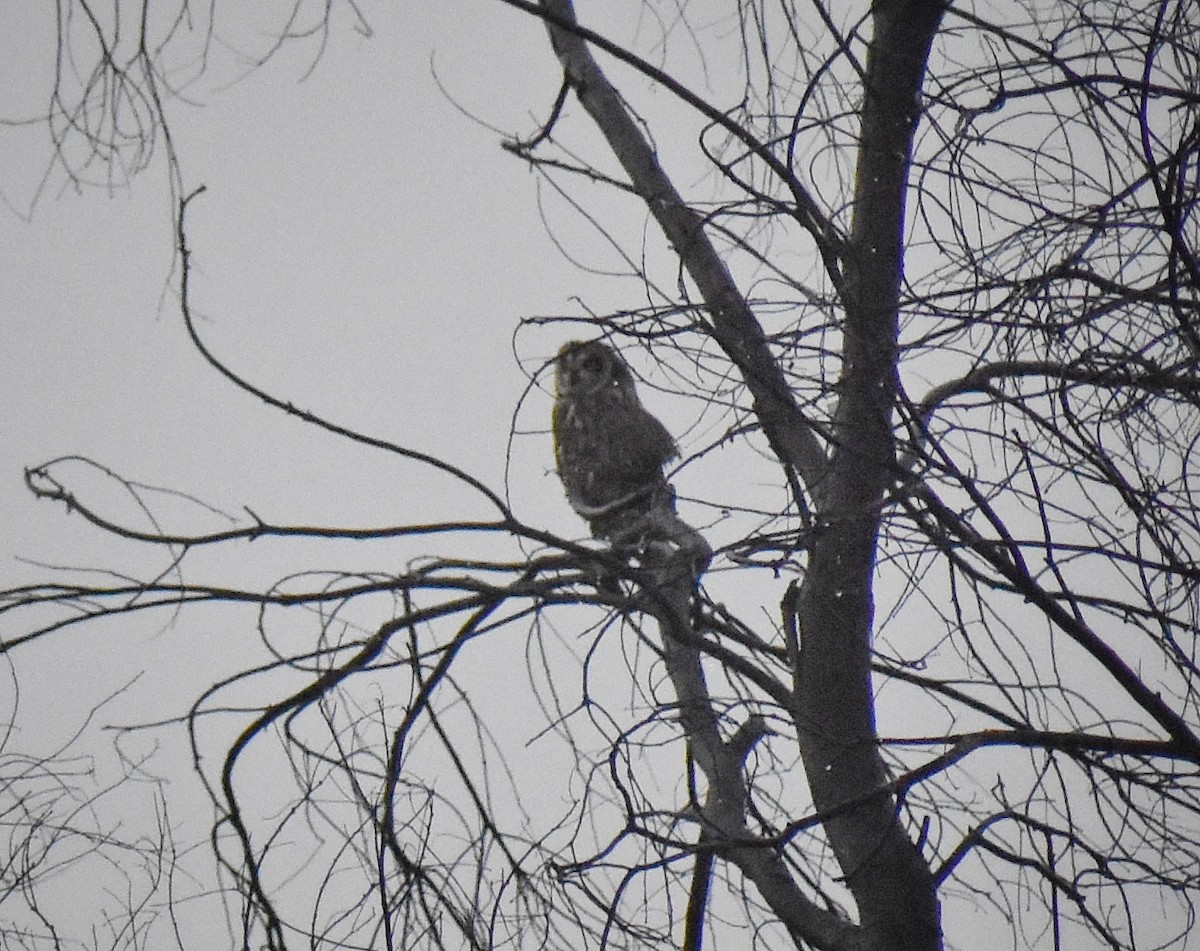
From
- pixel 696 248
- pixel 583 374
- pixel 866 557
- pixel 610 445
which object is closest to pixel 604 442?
pixel 610 445

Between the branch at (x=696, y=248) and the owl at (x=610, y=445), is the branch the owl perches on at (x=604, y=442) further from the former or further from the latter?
the branch at (x=696, y=248)

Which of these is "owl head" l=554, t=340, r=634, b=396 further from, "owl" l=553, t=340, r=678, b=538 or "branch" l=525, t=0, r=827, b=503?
"branch" l=525, t=0, r=827, b=503

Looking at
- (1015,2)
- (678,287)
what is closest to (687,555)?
(678,287)

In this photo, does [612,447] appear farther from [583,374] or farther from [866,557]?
[866,557]

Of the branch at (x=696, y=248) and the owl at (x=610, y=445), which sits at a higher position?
the owl at (x=610, y=445)

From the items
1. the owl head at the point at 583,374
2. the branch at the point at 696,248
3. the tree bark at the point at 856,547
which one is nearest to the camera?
the branch at the point at 696,248

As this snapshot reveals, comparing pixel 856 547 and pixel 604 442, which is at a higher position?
pixel 604 442

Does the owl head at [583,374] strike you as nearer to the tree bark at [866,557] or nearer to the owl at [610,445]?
the owl at [610,445]

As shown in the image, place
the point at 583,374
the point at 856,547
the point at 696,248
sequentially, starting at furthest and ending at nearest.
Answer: the point at 583,374
the point at 696,248
the point at 856,547

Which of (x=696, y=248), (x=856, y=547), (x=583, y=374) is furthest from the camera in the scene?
(x=583, y=374)

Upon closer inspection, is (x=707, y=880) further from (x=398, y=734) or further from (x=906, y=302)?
(x=906, y=302)

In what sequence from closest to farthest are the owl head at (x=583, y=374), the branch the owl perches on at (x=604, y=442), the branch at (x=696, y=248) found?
the branch at (x=696, y=248), the owl head at (x=583, y=374), the branch the owl perches on at (x=604, y=442)

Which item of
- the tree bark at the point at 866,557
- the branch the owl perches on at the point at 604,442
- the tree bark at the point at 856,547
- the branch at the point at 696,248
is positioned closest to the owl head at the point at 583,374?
the branch the owl perches on at the point at 604,442

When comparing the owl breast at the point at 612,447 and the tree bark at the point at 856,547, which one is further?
the owl breast at the point at 612,447
